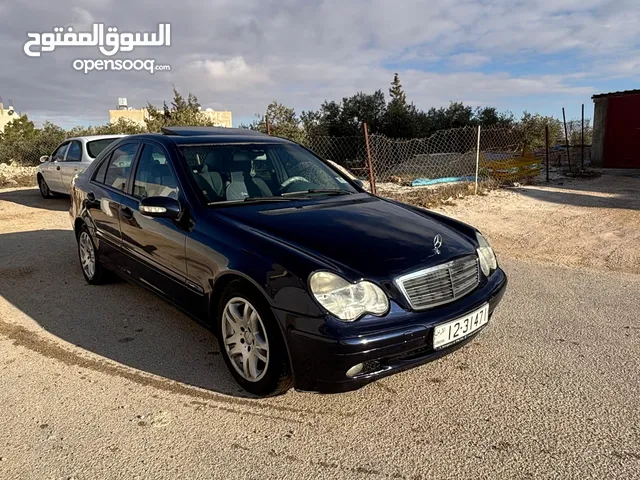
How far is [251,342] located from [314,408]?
1.73 ft

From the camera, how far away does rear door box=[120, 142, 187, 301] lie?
11.2 feet

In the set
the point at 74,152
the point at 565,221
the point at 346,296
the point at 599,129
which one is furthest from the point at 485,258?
the point at 599,129

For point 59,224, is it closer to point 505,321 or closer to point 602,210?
point 505,321

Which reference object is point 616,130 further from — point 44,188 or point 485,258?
point 44,188

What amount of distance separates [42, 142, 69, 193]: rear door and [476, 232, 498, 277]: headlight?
9870 mm

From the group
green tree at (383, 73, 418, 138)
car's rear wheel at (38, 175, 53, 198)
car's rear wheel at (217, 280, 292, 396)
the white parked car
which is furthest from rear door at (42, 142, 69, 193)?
green tree at (383, 73, 418, 138)

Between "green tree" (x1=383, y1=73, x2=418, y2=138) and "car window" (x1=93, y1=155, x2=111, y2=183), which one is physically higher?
"green tree" (x1=383, y1=73, x2=418, y2=138)

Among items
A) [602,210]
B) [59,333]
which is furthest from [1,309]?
[602,210]

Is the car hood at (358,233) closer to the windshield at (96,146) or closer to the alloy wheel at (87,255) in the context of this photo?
the alloy wheel at (87,255)

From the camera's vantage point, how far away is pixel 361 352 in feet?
7.87

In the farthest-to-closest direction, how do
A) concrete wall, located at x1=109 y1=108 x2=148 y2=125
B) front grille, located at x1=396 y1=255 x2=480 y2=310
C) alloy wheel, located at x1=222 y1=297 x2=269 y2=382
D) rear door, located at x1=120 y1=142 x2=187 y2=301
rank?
concrete wall, located at x1=109 y1=108 x2=148 y2=125, rear door, located at x1=120 y1=142 x2=187 y2=301, alloy wheel, located at x1=222 y1=297 x2=269 y2=382, front grille, located at x1=396 y1=255 x2=480 y2=310

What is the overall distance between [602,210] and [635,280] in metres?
4.72

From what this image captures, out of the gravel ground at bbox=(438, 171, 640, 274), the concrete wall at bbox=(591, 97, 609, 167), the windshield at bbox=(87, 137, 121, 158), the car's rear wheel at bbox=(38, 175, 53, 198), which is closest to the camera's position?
the gravel ground at bbox=(438, 171, 640, 274)

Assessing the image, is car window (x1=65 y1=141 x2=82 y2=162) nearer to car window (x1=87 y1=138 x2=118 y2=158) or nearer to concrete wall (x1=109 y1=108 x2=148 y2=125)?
car window (x1=87 y1=138 x2=118 y2=158)
